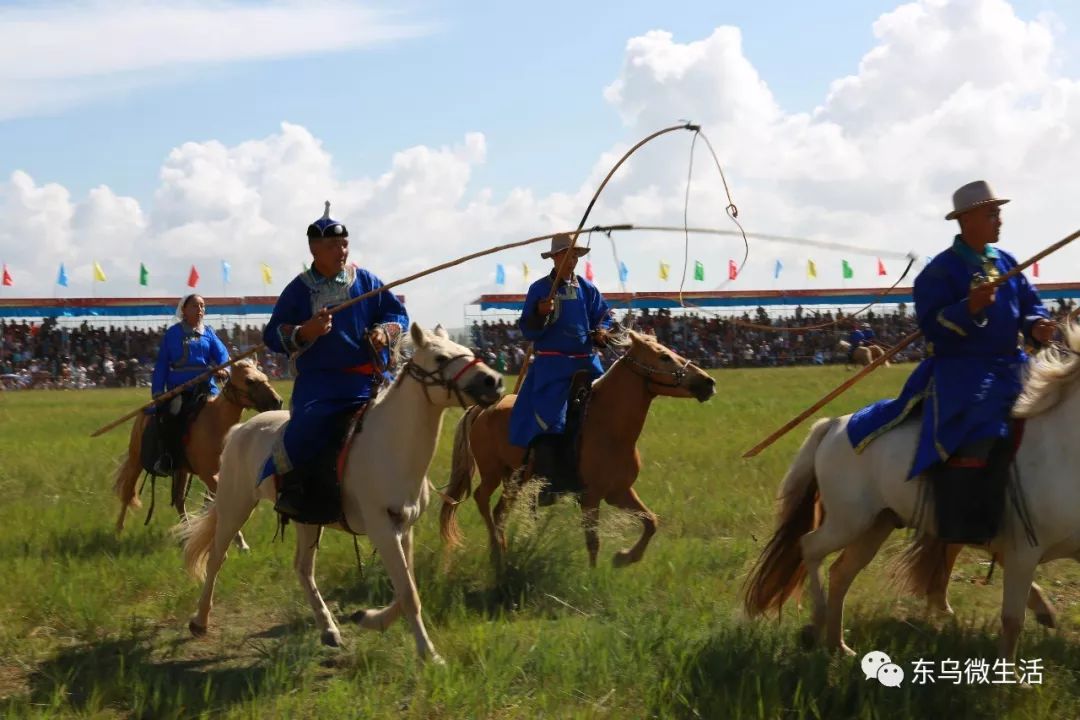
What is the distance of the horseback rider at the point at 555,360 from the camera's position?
915 centimetres

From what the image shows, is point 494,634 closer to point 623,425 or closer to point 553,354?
point 623,425

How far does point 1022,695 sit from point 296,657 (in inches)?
143

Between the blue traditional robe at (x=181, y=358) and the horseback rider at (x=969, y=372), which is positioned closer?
the horseback rider at (x=969, y=372)

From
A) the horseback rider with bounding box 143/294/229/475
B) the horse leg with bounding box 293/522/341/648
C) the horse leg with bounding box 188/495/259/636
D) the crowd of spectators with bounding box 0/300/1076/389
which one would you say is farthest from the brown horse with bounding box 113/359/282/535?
A: the crowd of spectators with bounding box 0/300/1076/389

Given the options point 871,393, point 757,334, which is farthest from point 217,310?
point 871,393

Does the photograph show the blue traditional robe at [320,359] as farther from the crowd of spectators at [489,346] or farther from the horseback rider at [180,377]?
the crowd of spectators at [489,346]

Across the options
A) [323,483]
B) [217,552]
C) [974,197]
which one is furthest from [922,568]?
[217,552]

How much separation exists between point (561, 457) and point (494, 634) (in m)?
2.85

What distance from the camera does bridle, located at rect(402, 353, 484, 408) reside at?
630cm

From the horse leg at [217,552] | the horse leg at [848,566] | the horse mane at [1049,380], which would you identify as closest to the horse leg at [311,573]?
the horse leg at [217,552]

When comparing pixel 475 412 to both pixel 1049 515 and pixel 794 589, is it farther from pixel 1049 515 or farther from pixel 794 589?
pixel 1049 515

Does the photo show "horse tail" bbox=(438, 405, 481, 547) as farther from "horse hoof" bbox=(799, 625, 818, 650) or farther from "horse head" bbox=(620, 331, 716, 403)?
"horse hoof" bbox=(799, 625, 818, 650)

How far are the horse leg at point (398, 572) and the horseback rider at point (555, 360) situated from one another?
105 inches

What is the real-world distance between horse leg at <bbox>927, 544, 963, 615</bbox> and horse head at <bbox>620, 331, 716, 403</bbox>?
2279 millimetres
